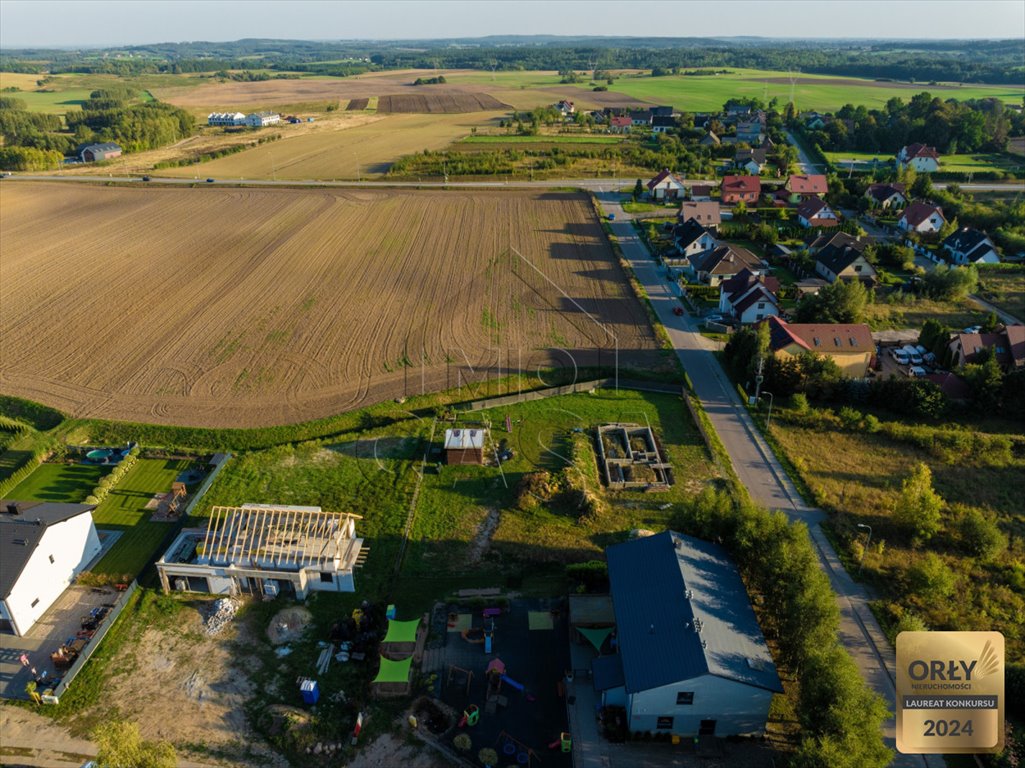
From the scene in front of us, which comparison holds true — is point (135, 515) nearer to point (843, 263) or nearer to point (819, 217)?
point (843, 263)

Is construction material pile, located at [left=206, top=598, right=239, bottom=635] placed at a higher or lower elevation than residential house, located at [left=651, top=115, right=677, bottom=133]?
lower

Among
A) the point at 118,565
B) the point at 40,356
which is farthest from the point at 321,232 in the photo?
the point at 118,565

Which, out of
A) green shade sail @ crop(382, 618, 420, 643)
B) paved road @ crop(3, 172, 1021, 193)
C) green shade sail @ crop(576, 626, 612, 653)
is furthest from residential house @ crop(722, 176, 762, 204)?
green shade sail @ crop(382, 618, 420, 643)

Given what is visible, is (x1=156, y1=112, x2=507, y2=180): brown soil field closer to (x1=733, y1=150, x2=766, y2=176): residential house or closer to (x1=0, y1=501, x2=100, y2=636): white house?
(x1=733, y1=150, x2=766, y2=176): residential house

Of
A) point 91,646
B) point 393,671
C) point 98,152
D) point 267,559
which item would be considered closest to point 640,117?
point 98,152

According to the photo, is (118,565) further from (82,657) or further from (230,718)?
(230,718)

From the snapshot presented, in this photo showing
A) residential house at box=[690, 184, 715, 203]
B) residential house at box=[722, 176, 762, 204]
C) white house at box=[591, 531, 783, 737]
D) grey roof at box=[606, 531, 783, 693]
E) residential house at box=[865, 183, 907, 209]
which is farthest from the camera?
residential house at box=[690, 184, 715, 203]
